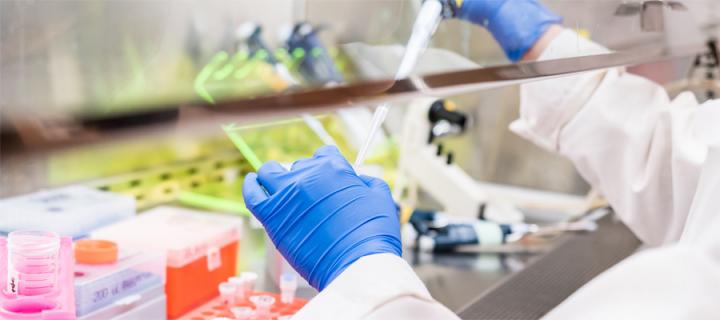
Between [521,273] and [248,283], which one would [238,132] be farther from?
[521,273]

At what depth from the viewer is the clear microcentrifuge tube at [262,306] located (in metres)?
1.13

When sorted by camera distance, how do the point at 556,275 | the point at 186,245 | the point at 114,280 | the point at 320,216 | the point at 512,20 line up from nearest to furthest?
the point at 320,216 < the point at 114,280 < the point at 186,245 < the point at 512,20 < the point at 556,275

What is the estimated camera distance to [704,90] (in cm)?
187

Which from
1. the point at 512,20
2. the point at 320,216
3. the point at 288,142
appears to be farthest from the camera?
the point at 288,142

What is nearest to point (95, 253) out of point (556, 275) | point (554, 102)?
point (554, 102)

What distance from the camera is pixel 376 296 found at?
0.73m

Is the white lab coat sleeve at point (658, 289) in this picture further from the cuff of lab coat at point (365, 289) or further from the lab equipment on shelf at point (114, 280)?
the lab equipment on shelf at point (114, 280)

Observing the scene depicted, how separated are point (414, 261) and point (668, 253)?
1.10 metres

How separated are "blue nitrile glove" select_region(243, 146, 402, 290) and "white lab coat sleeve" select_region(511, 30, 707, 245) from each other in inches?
23.9

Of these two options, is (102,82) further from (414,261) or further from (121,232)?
(414,261)

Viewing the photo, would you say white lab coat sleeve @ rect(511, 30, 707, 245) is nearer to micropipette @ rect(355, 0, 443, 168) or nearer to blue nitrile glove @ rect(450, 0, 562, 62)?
blue nitrile glove @ rect(450, 0, 562, 62)

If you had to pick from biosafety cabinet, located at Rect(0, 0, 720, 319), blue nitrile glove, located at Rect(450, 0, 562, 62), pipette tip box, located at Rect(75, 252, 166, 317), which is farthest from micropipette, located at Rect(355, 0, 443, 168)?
pipette tip box, located at Rect(75, 252, 166, 317)

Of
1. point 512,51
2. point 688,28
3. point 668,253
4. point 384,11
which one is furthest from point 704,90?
point 668,253

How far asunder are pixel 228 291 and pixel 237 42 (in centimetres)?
51
